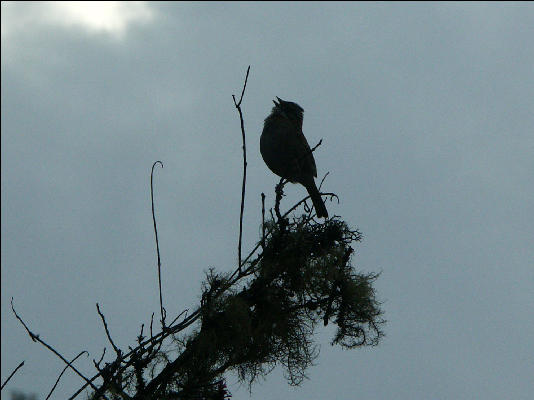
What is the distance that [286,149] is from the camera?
766 cm

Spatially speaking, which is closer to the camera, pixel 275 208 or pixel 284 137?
pixel 275 208

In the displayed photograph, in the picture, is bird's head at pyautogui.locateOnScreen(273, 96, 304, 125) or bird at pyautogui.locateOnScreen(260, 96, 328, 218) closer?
bird at pyautogui.locateOnScreen(260, 96, 328, 218)

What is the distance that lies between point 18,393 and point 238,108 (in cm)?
1131

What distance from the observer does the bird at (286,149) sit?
7.65 meters

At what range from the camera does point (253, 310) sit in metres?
3.52

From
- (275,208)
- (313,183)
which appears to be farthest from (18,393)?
(275,208)

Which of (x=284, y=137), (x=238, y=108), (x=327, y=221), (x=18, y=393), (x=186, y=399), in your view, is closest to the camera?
(x=186, y=399)

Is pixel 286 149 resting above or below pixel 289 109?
below

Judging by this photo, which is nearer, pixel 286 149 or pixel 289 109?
pixel 286 149

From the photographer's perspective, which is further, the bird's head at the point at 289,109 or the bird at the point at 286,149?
the bird's head at the point at 289,109

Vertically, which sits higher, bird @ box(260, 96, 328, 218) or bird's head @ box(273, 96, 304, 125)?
A: bird's head @ box(273, 96, 304, 125)

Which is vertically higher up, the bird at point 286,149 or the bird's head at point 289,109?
the bird's head at point 289,109

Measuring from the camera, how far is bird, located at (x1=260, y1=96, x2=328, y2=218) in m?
7.65

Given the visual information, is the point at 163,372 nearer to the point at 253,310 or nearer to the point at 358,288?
the point at 253,310
